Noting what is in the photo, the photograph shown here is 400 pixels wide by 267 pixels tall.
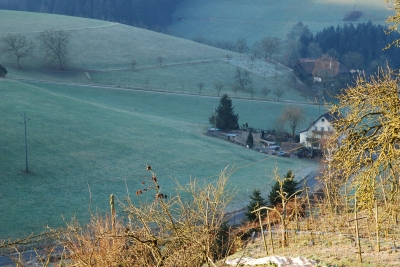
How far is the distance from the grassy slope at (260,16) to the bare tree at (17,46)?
63.2 m

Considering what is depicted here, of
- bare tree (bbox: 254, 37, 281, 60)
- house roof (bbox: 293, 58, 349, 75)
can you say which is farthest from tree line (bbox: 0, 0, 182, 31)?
house roof (bbox: 293, 58, 349, 75)

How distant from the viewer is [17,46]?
80.8 m

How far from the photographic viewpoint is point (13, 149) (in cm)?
4112

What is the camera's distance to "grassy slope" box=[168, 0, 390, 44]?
442 feet

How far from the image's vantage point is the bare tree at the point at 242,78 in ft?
267

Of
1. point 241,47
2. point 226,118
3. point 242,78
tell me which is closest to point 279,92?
point 242,78

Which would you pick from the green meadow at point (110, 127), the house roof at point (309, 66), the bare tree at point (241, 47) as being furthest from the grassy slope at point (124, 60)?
the bare tree at point (241, 47)

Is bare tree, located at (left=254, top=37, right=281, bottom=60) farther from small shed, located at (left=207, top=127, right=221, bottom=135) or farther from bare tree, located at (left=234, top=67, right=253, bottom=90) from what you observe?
small shed, located at (left=207, top=127, right=221, bottom=135)

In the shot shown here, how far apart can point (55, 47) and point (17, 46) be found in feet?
19.0

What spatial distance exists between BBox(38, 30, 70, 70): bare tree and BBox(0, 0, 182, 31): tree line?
5821cm

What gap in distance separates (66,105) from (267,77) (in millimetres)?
40402

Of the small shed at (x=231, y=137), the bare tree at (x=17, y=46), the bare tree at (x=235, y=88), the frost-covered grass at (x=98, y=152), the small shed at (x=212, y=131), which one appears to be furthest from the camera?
the bare tree at (x=17, y=46)

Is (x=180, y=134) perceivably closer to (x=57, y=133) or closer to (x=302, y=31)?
(x=57, y=133)

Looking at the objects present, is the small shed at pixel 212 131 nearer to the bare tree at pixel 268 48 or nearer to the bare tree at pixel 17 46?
the bare tree at pixel 17 46
